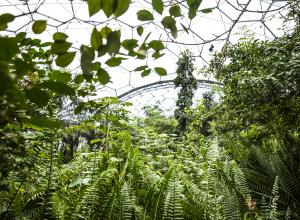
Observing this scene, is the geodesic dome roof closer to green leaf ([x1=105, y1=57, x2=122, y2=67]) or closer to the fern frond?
green leaf ([x1=105, y1=57, x2=122, y2=67])

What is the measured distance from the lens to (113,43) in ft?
2.15

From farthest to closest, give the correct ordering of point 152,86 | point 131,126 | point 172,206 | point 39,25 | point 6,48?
point 152,86 < point 131,126 < point 172,206 < point 39,25 < point 6,48

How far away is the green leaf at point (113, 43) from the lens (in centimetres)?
65

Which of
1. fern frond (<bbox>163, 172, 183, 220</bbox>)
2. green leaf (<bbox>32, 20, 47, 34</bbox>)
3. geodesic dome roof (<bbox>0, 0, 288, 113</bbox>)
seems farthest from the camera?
geodesic dome roof (<bbox>0, 0, 288, 113</bbox>)

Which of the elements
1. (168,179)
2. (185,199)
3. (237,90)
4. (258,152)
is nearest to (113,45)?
(168,179)

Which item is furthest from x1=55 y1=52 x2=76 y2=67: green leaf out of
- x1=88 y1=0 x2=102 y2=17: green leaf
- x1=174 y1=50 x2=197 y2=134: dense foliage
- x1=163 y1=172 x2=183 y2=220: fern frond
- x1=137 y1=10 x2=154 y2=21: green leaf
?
x1=174 y1=50 x2=197 y2=134: dense foliage

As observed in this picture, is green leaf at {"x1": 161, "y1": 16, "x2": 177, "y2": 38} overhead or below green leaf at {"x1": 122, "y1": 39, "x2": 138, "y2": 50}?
overhead

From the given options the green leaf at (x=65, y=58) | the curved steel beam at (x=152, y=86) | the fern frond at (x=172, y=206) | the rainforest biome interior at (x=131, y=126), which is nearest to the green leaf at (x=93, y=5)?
the rainforest biome interior at (x=131, y=126)

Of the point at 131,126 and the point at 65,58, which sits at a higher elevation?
the point at 131,126

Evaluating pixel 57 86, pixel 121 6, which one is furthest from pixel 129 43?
pixel 57 86

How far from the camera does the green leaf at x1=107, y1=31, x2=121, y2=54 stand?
0.65m

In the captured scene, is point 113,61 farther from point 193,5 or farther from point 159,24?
point 159,24

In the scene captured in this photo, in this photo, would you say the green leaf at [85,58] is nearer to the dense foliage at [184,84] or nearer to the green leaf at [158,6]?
the green leaf at [158,6]

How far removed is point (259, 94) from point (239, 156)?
82cm
